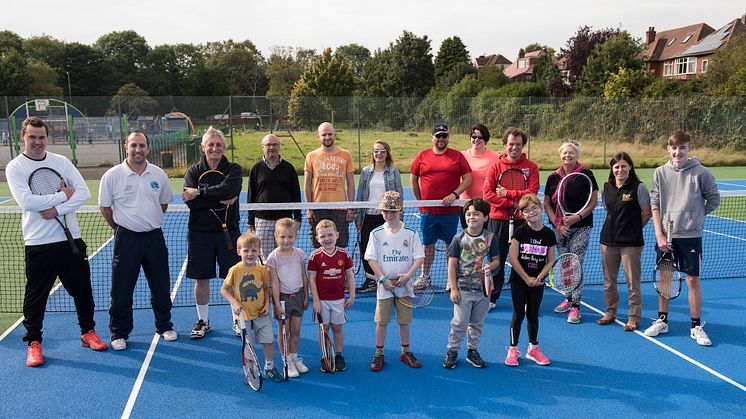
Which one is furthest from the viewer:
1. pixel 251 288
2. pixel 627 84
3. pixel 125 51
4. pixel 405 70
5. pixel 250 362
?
pixel 125 51

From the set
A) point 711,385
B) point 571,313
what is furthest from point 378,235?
point 711,385

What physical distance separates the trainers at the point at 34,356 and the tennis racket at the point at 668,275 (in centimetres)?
602

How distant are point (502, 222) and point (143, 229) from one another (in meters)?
3.80

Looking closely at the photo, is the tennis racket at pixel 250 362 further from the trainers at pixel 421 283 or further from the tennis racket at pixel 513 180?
the tennis racket at pixel 513 180

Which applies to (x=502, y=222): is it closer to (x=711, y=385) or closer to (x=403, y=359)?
(x=403, y=359)

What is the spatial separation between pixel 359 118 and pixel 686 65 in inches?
2111

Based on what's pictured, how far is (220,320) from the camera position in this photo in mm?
6574

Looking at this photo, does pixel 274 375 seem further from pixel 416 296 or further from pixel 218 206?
pixel 218 206

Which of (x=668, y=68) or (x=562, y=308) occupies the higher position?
(x=668, y=68)

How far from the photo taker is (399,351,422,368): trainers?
17.3 feet

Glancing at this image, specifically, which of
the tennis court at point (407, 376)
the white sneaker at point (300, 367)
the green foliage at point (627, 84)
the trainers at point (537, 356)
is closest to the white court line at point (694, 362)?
the tennis court at point (407, 376)

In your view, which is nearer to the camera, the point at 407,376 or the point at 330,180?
the point at 407,376

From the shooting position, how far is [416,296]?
5.59 metres

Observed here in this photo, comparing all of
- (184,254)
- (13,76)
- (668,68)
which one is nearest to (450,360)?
(184,254)
